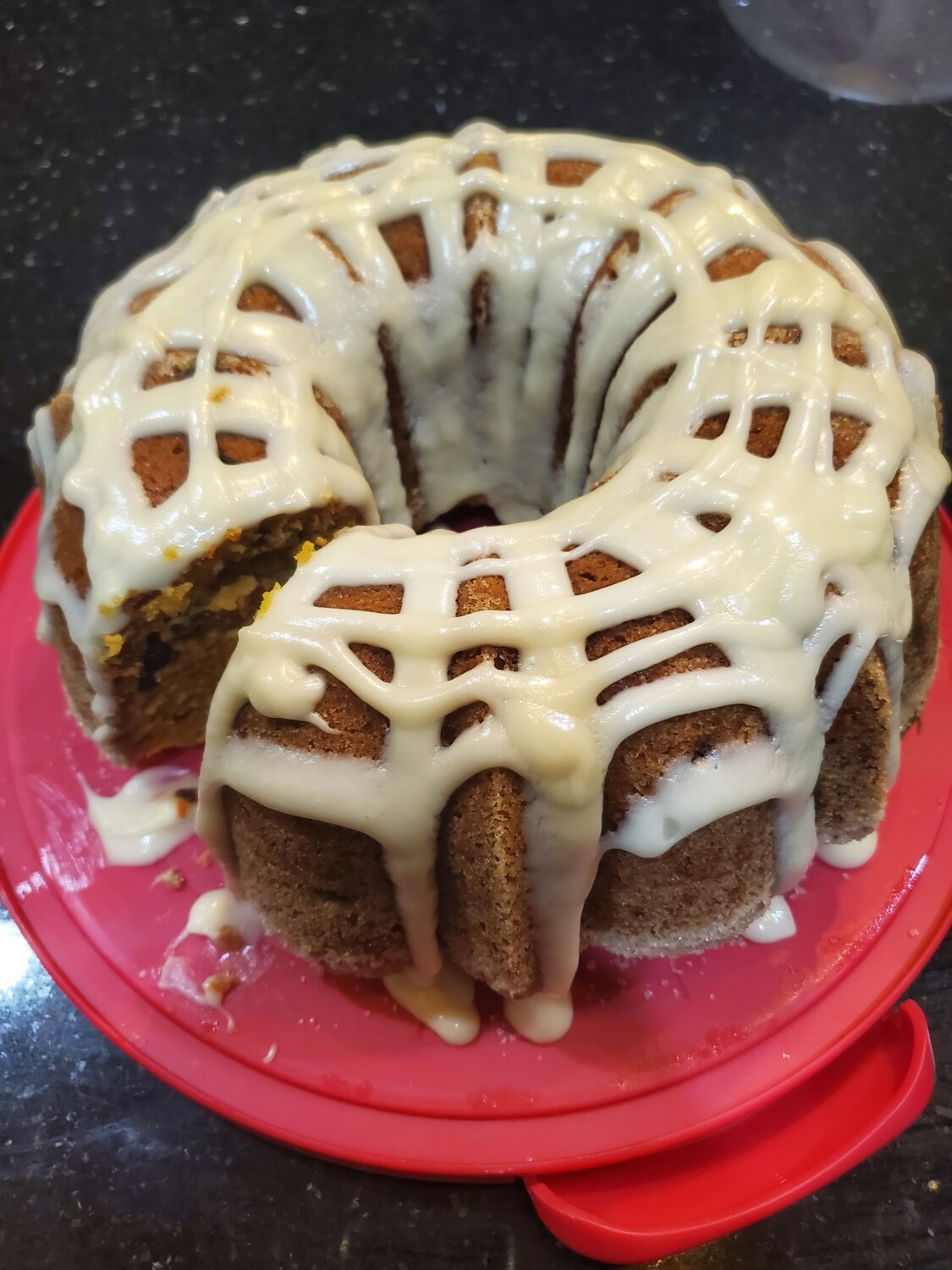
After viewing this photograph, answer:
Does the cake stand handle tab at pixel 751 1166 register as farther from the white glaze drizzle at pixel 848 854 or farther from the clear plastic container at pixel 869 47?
the clear plastic container at pixel 869 47

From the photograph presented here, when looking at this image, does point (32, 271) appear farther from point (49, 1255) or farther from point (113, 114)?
point (49, 1255)

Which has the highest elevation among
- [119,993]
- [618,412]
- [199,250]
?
[199,250]

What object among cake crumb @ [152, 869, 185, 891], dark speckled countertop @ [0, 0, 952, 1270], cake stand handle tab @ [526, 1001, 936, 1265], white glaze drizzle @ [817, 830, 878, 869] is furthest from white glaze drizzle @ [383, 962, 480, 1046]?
dark speckled countertop @ [0, 0, 952, 1270]

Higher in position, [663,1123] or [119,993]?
[119,993]

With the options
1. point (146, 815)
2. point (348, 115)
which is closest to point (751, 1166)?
point (146, 815)

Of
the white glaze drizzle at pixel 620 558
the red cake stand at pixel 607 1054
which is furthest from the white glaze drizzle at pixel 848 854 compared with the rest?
the white glaze drizzle at pixel 620 558

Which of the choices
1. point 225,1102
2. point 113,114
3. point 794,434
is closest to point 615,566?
point 794,434
